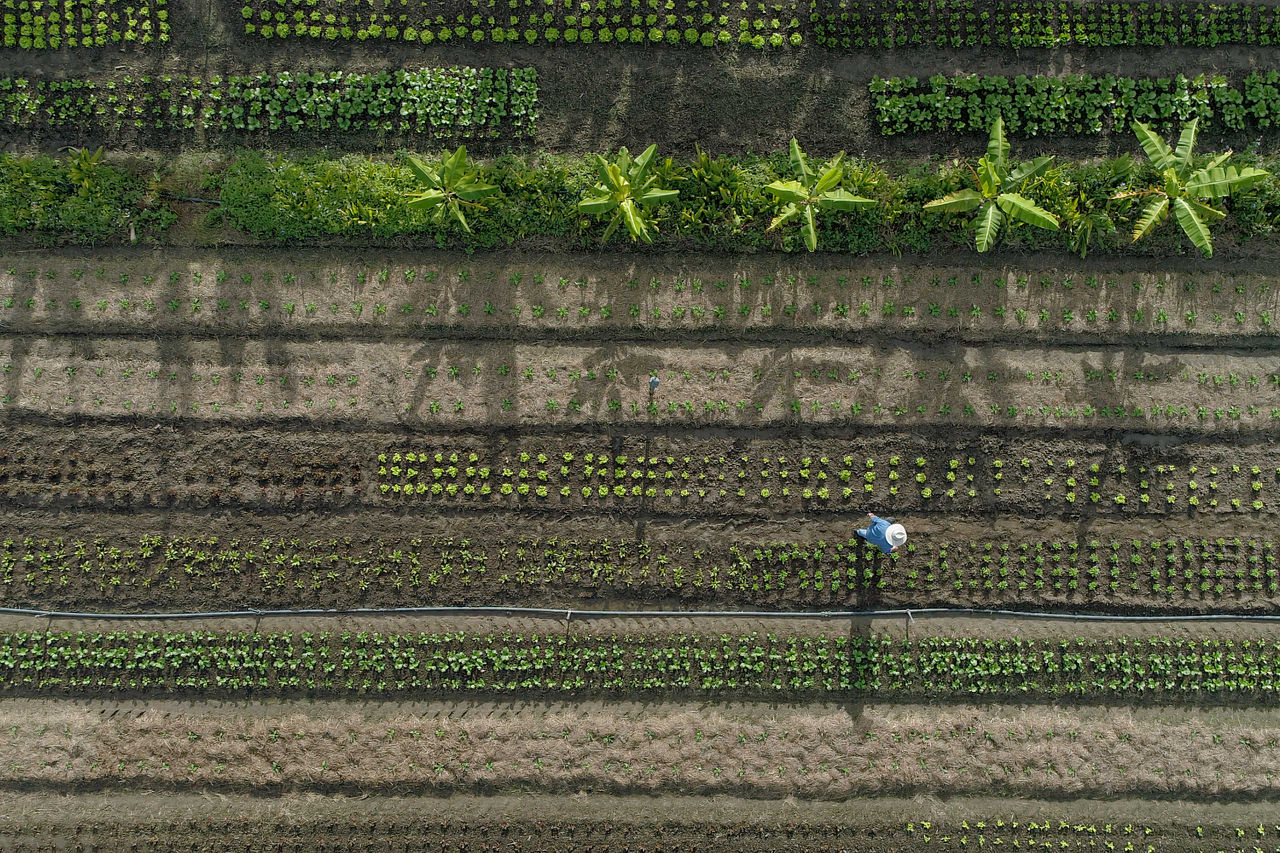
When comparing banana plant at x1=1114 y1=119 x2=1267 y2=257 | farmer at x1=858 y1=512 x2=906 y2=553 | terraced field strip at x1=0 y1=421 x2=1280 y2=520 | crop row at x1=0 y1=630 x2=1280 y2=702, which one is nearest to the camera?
farmer at x1=858 y1=512 x2=906 y2=553

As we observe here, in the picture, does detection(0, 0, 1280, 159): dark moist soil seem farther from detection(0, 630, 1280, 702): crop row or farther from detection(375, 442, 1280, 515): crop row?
detection(0, 630, 1280, 702): crop row

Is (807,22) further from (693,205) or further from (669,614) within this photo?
(669,614)

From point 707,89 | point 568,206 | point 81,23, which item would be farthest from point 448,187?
point 81,23

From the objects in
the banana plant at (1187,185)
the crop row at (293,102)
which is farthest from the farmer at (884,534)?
the crop row at (293,102)

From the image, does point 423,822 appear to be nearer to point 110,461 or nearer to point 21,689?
point 21,689

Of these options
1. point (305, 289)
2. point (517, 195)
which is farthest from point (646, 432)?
point (305, 289)

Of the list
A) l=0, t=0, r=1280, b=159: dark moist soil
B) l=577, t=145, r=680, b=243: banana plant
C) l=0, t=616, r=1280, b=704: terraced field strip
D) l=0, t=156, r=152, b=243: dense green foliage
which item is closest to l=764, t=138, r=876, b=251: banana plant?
l=0, t=0, r=1280, b=159: dark moist soil

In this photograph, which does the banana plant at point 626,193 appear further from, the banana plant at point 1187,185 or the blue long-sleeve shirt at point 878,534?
the banana plant at point 1187,185
